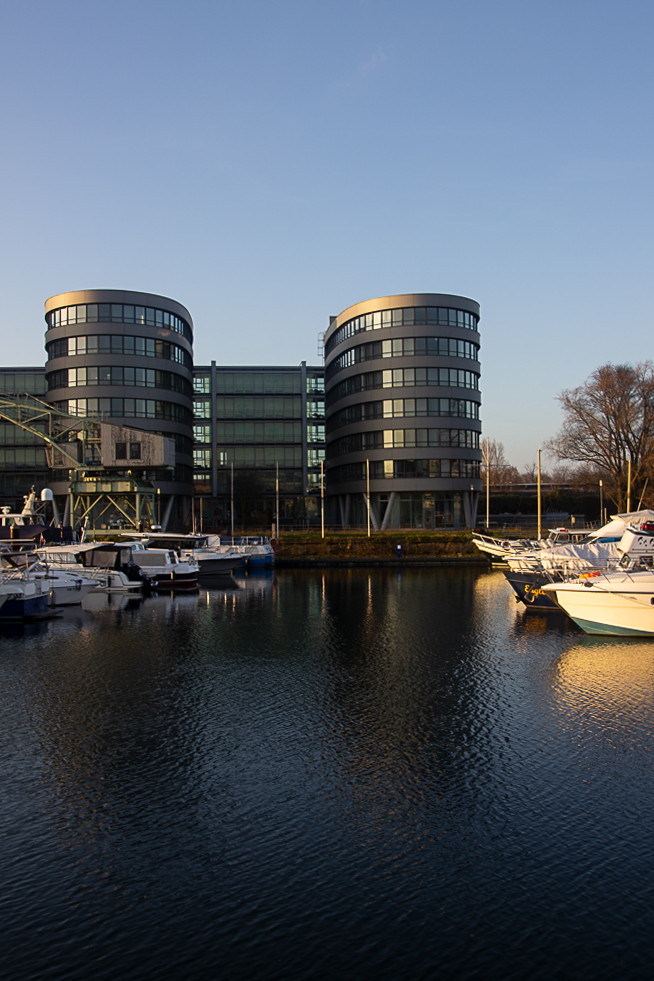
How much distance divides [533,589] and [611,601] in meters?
9.94

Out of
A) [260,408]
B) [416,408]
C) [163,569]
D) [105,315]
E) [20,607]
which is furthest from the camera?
[260,408]

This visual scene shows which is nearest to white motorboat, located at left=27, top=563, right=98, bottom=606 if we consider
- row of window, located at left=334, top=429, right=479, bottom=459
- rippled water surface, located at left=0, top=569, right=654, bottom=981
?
rippled water surface, located at left=0, top=569, right=654, bottom=981

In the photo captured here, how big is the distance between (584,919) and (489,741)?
7.04 meters

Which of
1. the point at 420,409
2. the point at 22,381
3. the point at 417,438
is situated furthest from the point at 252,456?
the point at 420,409

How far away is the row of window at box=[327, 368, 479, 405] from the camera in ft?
286

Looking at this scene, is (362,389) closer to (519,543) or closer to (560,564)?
(519,543)

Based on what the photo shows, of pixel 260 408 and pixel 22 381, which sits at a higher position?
pixel 22 381

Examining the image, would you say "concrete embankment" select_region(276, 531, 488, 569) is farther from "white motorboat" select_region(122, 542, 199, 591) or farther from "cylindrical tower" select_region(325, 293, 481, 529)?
"white motorboat" select_region(122, 542, 199, 591)

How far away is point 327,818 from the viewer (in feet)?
42.7

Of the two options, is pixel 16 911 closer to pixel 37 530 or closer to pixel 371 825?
pixel 371 825

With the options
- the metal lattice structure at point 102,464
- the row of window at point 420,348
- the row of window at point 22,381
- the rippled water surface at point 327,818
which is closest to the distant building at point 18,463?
the row of window at point 22,381

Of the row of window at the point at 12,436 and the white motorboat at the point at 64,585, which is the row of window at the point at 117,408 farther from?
the white motorboat at the point at 64,585

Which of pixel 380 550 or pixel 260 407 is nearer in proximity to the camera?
pixel 380 550

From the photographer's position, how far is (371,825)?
12742 millimetres
